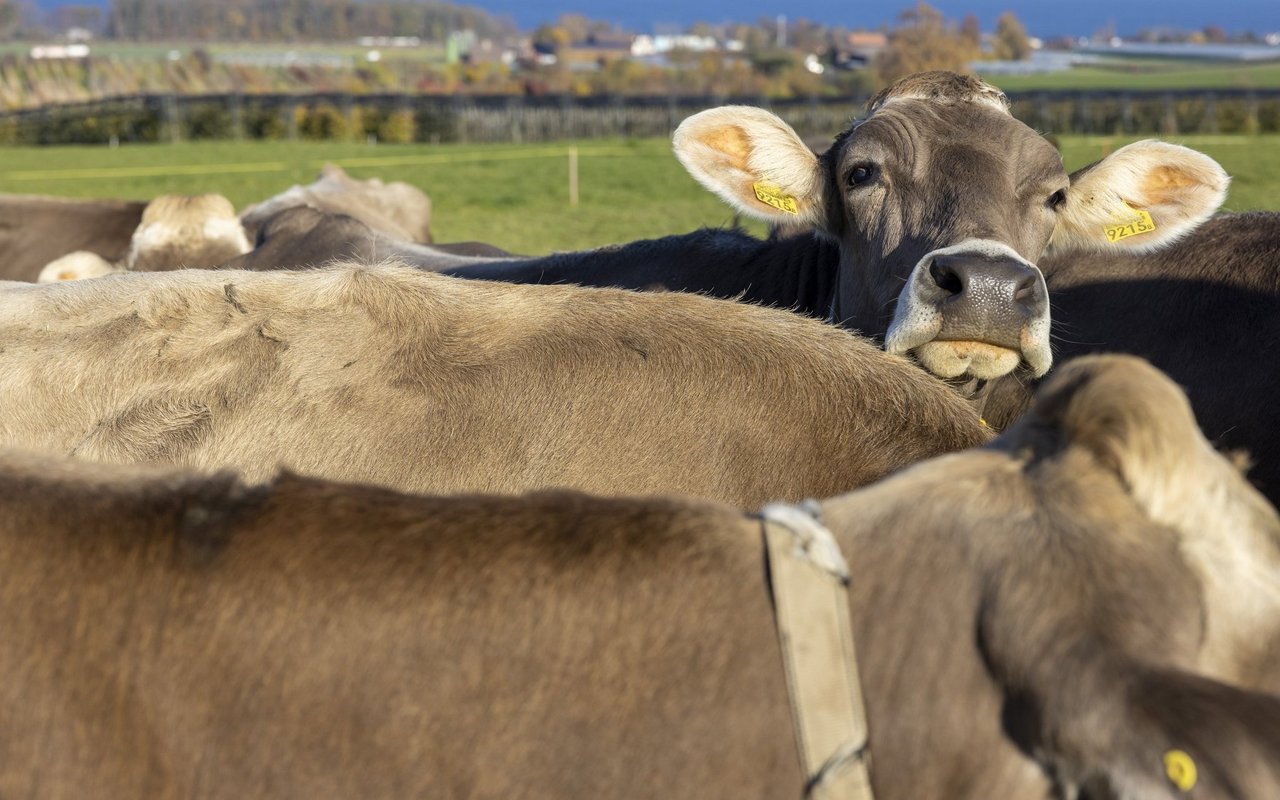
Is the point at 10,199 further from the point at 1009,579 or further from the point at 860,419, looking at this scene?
the point at 1009,579

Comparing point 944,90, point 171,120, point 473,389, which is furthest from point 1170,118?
point 473,389

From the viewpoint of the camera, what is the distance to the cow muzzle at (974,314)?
342 centimetres

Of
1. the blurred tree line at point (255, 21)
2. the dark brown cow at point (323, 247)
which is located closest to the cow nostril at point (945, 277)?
the dark brown cow at point (323, 247)

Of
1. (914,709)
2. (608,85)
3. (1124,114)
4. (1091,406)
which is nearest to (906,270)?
(1091,406)

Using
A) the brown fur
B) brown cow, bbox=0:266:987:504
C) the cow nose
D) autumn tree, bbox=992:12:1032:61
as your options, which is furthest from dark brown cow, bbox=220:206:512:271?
autumn tree, bbox=992:12:1032:61

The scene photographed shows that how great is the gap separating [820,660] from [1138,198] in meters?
3.39

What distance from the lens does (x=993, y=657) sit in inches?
61.0

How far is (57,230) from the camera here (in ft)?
35.5

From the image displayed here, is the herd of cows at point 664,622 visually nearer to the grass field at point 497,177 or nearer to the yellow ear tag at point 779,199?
the yellow ear tag at point 779,199

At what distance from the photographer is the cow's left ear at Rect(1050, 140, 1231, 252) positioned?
4344 millimetres

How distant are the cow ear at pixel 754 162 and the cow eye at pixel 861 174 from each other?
236mm

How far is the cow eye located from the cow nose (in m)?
0.74

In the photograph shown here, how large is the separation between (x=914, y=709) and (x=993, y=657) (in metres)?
0.12

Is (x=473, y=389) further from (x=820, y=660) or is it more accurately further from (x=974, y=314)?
(x=820, y=660)
